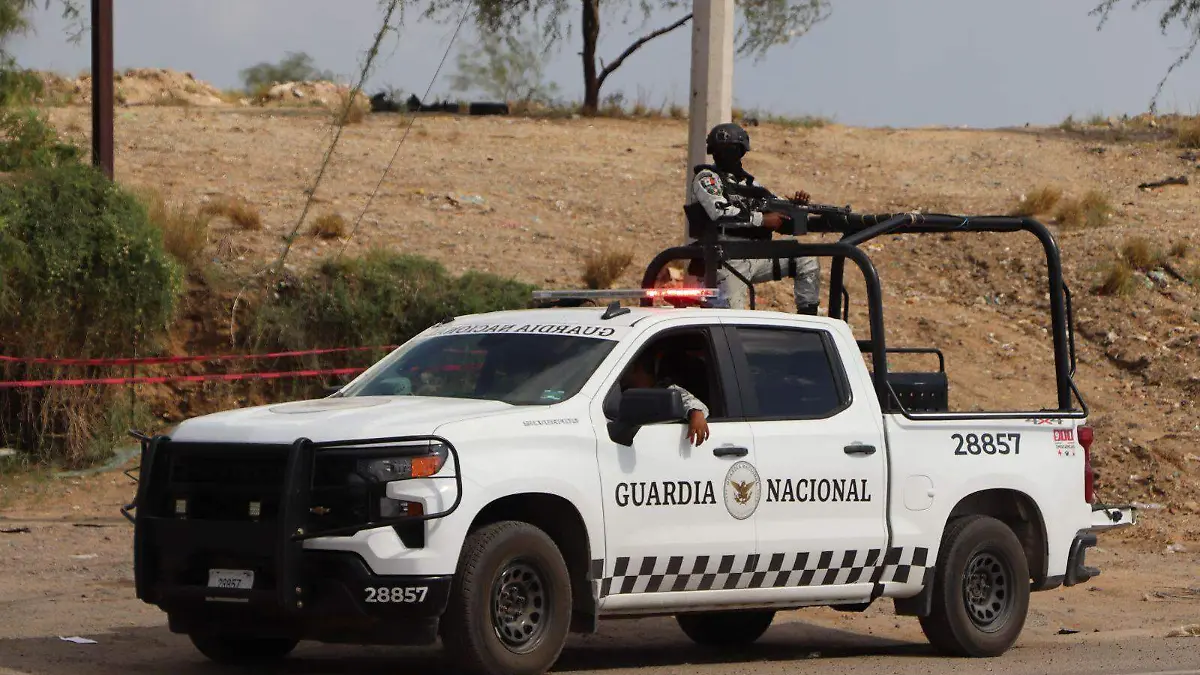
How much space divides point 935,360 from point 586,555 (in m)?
13.0

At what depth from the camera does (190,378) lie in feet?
57.7

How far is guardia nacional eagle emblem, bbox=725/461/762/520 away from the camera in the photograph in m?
8.86

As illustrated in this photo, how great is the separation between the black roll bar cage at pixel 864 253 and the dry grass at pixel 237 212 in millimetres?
10538

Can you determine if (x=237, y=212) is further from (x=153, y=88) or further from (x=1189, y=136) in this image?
(x=153, y=88)

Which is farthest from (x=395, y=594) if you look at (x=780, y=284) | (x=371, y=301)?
(x=780, y=284)

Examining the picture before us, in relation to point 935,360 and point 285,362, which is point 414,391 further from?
point 935,360

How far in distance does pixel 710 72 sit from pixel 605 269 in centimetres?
824

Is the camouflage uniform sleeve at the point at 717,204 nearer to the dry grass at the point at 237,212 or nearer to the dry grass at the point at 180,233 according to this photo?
the dry grass at the point at 180,233

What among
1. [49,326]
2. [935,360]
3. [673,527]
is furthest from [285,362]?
[673,527]

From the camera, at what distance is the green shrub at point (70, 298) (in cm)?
1638

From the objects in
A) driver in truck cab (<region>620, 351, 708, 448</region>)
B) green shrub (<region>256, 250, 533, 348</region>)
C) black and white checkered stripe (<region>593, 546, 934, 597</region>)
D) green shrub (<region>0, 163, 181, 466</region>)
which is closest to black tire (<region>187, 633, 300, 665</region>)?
black and white checkered stripe (<region>593, 546, 934, 597</region>)

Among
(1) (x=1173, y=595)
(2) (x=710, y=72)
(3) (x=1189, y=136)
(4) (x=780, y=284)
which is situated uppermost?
(3) (x=1189, y=136)

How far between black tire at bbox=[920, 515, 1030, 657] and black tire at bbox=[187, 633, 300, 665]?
361cm

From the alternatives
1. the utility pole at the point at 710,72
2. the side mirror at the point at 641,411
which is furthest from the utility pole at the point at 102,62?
the side mirror at the point at 641,411
